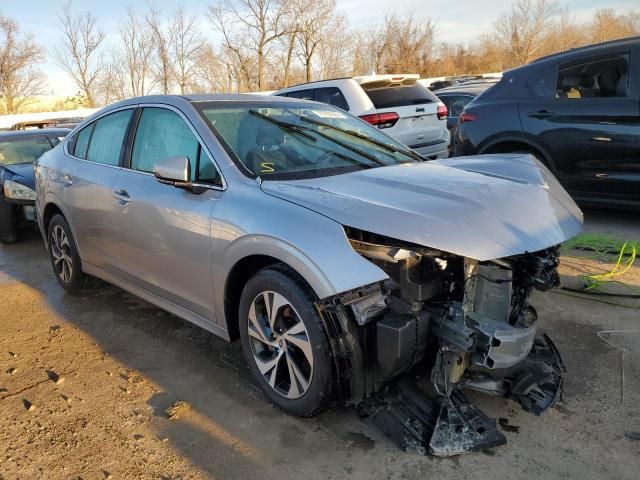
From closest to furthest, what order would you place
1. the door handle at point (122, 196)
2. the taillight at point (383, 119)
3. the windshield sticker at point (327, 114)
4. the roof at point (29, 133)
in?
the door handle at point (122, 196) < the windshield sticker at point (327, 114) < the taillight at point (383, 119) < the roof at point (29, 133)

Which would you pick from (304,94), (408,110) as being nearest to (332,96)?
(304,94)

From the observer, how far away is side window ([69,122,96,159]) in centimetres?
457

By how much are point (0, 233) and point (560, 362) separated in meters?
6.97

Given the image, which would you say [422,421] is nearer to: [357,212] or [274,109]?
[357,212]

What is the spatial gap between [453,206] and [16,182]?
622cm

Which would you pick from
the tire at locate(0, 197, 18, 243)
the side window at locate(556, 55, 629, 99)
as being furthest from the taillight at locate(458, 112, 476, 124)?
the tire at locate(0, 197, 18, 243)

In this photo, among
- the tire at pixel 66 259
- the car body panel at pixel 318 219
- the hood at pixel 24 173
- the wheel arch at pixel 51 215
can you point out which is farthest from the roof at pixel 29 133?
the car body panel at pixel 318 219

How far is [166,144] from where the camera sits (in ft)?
11.9

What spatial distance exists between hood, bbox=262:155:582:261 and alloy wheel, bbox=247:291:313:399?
0.56m

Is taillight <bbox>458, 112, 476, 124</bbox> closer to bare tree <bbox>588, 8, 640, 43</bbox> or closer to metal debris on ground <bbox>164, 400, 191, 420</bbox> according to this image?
metal debris on ground <bbox>164, 400, 191, 420</bbox>

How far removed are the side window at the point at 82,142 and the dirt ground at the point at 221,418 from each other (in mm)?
1477

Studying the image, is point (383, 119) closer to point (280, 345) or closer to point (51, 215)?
point (51, 215)

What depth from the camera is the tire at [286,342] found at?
257 centimetres

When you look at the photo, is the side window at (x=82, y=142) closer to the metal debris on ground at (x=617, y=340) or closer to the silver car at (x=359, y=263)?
the silver car at (x=359, y=263)
